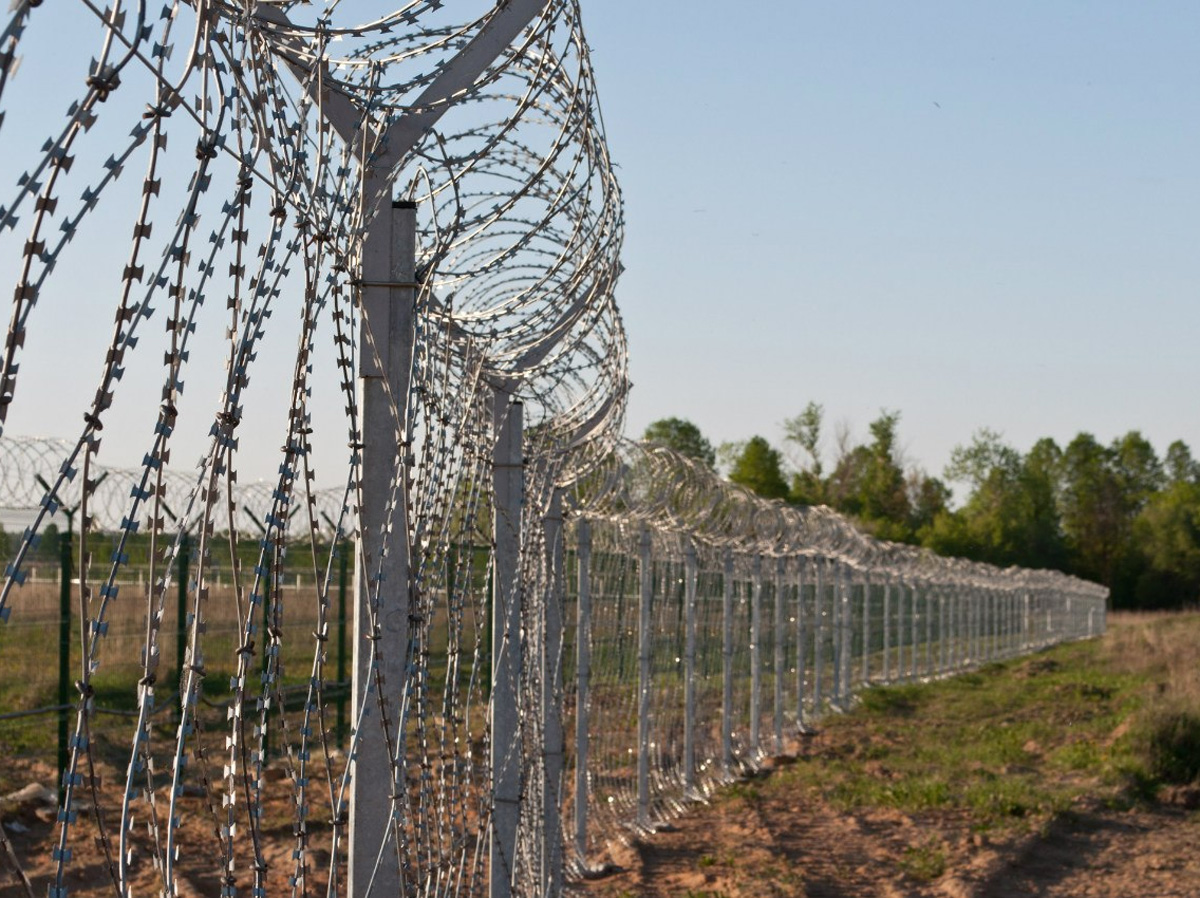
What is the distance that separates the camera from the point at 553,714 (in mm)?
6250

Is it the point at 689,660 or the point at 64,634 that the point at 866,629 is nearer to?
the point at 689,660

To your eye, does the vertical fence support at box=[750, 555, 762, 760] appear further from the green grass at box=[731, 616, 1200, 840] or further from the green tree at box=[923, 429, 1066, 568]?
the green tree at box=[923, 429, 1066, 568]

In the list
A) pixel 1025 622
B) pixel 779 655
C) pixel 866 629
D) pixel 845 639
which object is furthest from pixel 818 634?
pixel 1025 622

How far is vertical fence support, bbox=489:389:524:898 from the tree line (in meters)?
42.9

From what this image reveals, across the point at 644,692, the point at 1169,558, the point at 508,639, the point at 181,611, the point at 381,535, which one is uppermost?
the point at 1169,558

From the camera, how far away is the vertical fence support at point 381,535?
312 cm

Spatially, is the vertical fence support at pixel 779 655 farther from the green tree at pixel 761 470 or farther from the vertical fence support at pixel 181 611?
the green tree at pixel 761 470

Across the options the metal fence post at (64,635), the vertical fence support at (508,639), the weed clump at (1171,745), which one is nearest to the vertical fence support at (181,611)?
the metal fence post at (64,635)

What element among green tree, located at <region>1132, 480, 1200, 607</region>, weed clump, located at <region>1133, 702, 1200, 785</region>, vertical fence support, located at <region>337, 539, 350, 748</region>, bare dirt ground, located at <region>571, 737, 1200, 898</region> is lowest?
bare dirt ground, located at <region>571, 737, 1200, 898</region>

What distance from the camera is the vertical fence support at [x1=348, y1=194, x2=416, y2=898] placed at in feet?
10.2

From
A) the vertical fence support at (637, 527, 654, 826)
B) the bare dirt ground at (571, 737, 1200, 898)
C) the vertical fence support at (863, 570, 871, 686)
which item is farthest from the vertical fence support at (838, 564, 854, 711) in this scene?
the vertical fence support at (637, 527, 654, 826)

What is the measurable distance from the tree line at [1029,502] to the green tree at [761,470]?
0.05 metres

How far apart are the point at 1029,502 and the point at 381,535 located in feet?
240

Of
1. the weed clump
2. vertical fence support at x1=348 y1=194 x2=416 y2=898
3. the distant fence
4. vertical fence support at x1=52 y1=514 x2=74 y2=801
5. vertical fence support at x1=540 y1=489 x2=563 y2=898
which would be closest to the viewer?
vertical fence support at x1=348 y1=194 x2=416 y2=898
